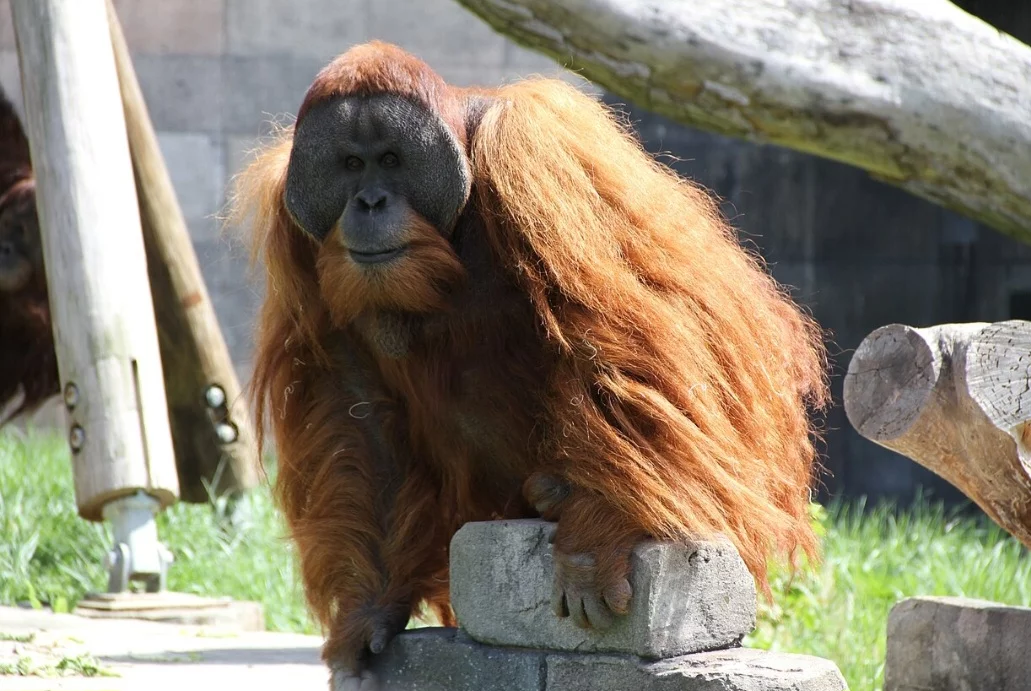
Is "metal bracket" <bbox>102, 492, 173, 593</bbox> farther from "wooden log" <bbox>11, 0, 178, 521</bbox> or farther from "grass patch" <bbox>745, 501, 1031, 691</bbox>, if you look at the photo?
"grass patch" <bbox>745, 501, 1031, 691</bbox>

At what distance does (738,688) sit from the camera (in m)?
2.25

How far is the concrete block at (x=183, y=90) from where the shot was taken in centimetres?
760

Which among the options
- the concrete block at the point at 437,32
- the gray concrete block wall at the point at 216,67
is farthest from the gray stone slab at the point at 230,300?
the concrete block at the point at 437,32

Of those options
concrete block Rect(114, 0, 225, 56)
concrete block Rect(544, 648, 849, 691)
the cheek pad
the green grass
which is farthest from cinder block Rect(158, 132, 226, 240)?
concrete block Rect(544, 648, 849, 691)

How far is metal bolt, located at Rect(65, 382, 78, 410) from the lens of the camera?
4016 millimetres

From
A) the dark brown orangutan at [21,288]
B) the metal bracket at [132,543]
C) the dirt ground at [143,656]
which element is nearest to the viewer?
the dirt ground at [143,656]

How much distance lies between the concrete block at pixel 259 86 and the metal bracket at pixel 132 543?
3.79 meters

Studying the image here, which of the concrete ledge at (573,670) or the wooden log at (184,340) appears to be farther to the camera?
the wooden log at (184,340)

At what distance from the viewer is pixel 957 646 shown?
10.0 ft

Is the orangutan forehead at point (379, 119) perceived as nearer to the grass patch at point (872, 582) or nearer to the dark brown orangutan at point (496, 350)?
the dark brown orangutan at point (496, 350)

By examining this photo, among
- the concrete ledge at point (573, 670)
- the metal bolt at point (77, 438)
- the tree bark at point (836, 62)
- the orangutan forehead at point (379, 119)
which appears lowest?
the concrete ledge at point (573, 670)

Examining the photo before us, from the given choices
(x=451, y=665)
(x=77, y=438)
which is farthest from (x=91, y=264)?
(x=451, y=665)

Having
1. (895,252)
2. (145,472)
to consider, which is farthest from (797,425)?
(895,252)

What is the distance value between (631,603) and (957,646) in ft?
3.47
